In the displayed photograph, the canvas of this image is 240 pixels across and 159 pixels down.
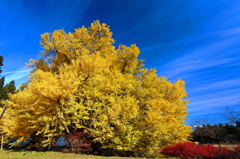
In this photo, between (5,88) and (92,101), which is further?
(5,88)

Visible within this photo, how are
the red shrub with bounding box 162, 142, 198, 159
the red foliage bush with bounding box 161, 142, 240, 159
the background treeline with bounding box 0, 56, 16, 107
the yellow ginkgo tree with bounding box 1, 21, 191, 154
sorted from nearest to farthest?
the red foliage bush with bounding box 161, 142, 240, 159
the yellow ginkgo tree with bounding box 1, 21, 191, 154
the red shrub with bounding box 162, 142, 198, 159
the background treeline with bounding box 0, 56, 16, 107

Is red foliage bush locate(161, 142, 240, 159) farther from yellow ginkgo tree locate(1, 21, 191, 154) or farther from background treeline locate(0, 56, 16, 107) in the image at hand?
background treeline locate(0, 56, 16, 107)

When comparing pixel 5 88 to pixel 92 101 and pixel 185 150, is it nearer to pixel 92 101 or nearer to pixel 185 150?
pixel 92 101

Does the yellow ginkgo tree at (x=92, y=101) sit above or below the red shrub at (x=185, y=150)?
above

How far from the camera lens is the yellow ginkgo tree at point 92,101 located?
7.57 m

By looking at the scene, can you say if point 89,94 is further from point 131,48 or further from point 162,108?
point 162,108

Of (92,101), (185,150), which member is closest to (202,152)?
(185,150)

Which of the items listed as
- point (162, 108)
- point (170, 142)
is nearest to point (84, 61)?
point (162, 108)

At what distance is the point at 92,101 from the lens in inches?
339

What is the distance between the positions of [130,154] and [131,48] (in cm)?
884

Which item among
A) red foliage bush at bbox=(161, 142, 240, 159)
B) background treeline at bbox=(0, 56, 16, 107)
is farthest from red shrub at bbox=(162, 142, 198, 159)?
background treeline at bbox=(0, 56, 16, 107)

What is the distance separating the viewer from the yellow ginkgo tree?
7.57 meters

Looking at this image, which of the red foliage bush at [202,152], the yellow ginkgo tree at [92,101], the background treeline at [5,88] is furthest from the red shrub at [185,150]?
the background treeline at [5,88]

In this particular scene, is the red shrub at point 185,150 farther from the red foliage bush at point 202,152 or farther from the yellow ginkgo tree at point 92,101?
the yellow ginkgo tree at point 92,101
